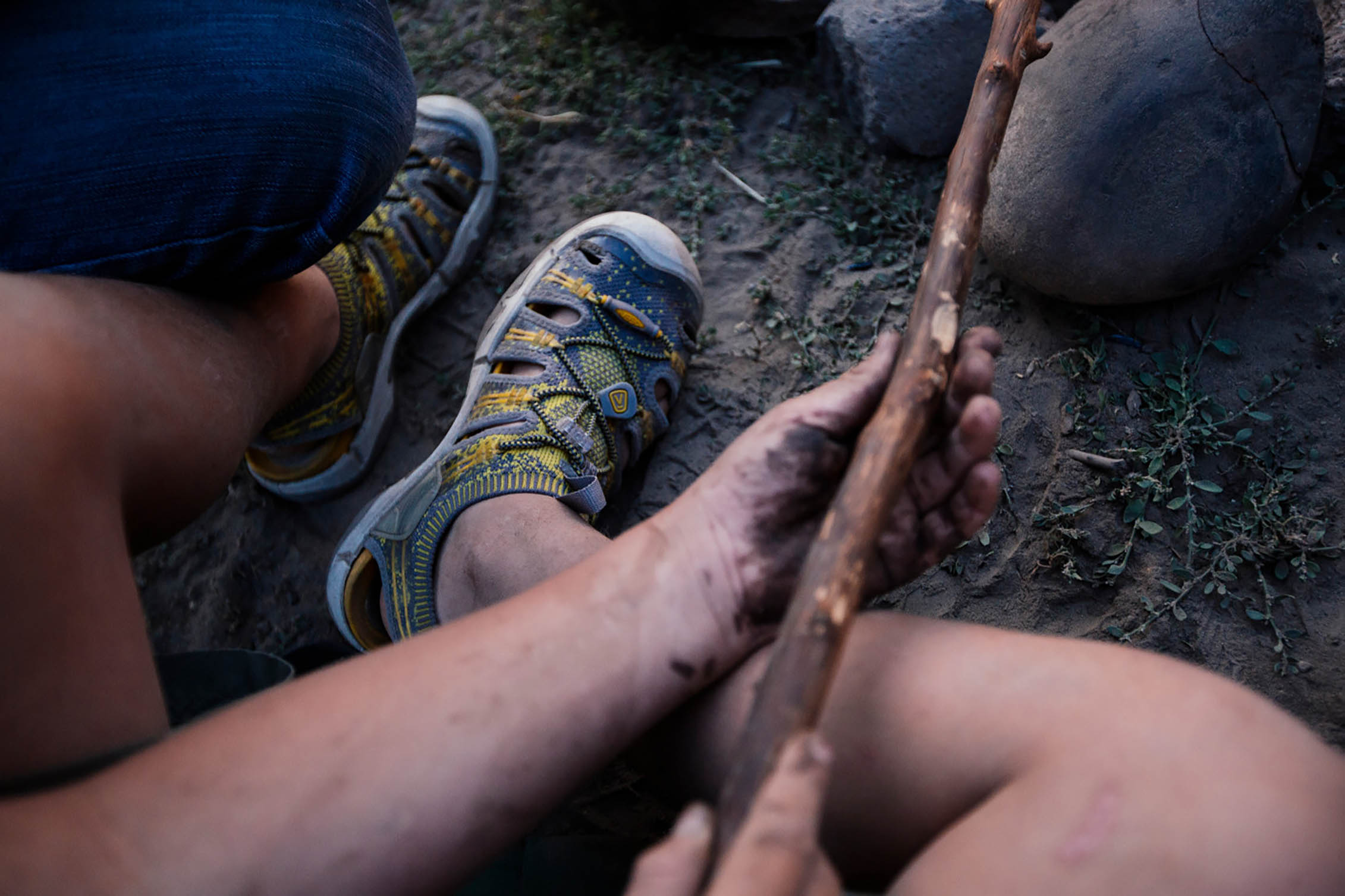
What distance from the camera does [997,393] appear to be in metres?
1.64

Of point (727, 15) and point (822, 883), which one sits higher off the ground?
point (727, 15)

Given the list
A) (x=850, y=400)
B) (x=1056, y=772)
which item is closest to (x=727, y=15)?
(x=850, y=400)

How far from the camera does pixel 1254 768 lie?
75cm

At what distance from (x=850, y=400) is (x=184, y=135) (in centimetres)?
100

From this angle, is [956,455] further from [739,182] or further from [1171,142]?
[739,182]

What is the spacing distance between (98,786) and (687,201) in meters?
1.67

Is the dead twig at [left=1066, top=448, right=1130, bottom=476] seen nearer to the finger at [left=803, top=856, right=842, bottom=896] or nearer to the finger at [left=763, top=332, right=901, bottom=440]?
the finger at [left=763, top=332, right=901, bottom=440]

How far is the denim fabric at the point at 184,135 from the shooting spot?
1104mm

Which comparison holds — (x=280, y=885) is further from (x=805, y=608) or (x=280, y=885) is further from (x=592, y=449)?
(x=592, y=449)

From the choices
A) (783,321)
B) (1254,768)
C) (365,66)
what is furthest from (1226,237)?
(365,66)

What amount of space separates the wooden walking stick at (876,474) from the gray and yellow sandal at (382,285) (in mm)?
1195

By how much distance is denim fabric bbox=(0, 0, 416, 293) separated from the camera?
1.10 m

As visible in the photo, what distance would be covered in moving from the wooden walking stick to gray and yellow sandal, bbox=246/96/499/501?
47.1 inches

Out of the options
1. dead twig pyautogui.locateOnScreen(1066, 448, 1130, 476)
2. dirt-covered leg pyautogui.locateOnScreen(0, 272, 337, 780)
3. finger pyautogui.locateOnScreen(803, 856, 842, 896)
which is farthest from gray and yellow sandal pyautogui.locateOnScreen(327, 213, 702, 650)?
finger pyautogui.locateOnScreen(803, 856, 842, 896)
